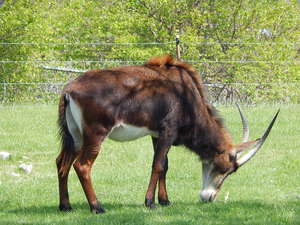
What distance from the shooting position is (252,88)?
2227 centimetres

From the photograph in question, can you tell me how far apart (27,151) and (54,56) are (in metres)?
14.7

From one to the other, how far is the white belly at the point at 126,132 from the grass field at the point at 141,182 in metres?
0.91

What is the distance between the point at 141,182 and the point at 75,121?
3.15 meters

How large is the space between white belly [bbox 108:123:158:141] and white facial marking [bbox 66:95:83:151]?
41 centimetres

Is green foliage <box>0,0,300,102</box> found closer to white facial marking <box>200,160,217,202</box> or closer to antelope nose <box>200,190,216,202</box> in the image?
white facial marking <box>200,160,217,202</box>

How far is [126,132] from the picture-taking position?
26.8 feet

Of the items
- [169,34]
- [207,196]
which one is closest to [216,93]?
[169,34]

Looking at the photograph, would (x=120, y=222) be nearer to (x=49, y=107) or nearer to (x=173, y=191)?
(x=173, y=191)

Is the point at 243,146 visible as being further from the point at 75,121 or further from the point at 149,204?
the point at 75,121

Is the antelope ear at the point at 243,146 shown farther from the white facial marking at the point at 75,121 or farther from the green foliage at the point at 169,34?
the green foliage at the point at 169,34

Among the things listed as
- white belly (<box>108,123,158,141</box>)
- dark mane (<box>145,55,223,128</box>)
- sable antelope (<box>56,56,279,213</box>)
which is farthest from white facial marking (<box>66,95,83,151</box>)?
dark mane (<box>145,55,223,128</box>)

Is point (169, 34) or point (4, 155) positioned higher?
point (4, 155)

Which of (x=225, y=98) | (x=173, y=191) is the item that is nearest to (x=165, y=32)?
(x=225, y=98)

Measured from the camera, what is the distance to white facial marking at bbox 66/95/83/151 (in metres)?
7.95
